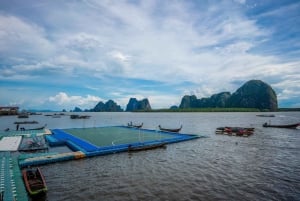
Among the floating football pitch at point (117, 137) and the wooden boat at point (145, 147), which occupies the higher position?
the floating football pitch at point (117, 137)

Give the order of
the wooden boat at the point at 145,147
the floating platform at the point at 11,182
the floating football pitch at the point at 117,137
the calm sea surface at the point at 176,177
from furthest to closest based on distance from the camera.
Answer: the floating football pitch at the point at 117,137, the wooden boat at the point at 145,147, the calm sea surface at the point at 176,177, the floating platform at the point at 11,182

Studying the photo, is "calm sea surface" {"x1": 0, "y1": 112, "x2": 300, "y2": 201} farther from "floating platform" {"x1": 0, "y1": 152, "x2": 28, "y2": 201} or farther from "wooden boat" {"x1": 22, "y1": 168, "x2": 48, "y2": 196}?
"floating platform" {"x1": 0, "y1": 152, "x2": 28, "y2": 201}

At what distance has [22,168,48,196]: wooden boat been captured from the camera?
12352mm

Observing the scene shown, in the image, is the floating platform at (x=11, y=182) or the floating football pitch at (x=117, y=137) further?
the floating football pitch at (x=117, y=137)

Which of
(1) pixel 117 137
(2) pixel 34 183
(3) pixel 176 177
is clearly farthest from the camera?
(1) pixel 117 137

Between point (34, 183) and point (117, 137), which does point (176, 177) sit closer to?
point (34, 183)

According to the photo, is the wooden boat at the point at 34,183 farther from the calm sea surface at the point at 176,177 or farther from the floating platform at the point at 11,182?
the calm sea surface at the point at 176,177

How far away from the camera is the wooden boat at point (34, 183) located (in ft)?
40.5

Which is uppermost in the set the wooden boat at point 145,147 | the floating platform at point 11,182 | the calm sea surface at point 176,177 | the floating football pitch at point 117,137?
the floating football pitch at point 117,137

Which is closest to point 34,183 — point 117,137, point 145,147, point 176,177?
point 176,177

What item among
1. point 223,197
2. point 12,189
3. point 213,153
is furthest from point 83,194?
point 213,153

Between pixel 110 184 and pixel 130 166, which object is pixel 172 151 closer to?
pixel 130 166

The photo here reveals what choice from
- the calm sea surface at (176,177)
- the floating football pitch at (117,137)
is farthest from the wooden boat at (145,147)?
the floating football pitch at (117,137)

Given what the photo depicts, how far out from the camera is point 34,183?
43.2ft
